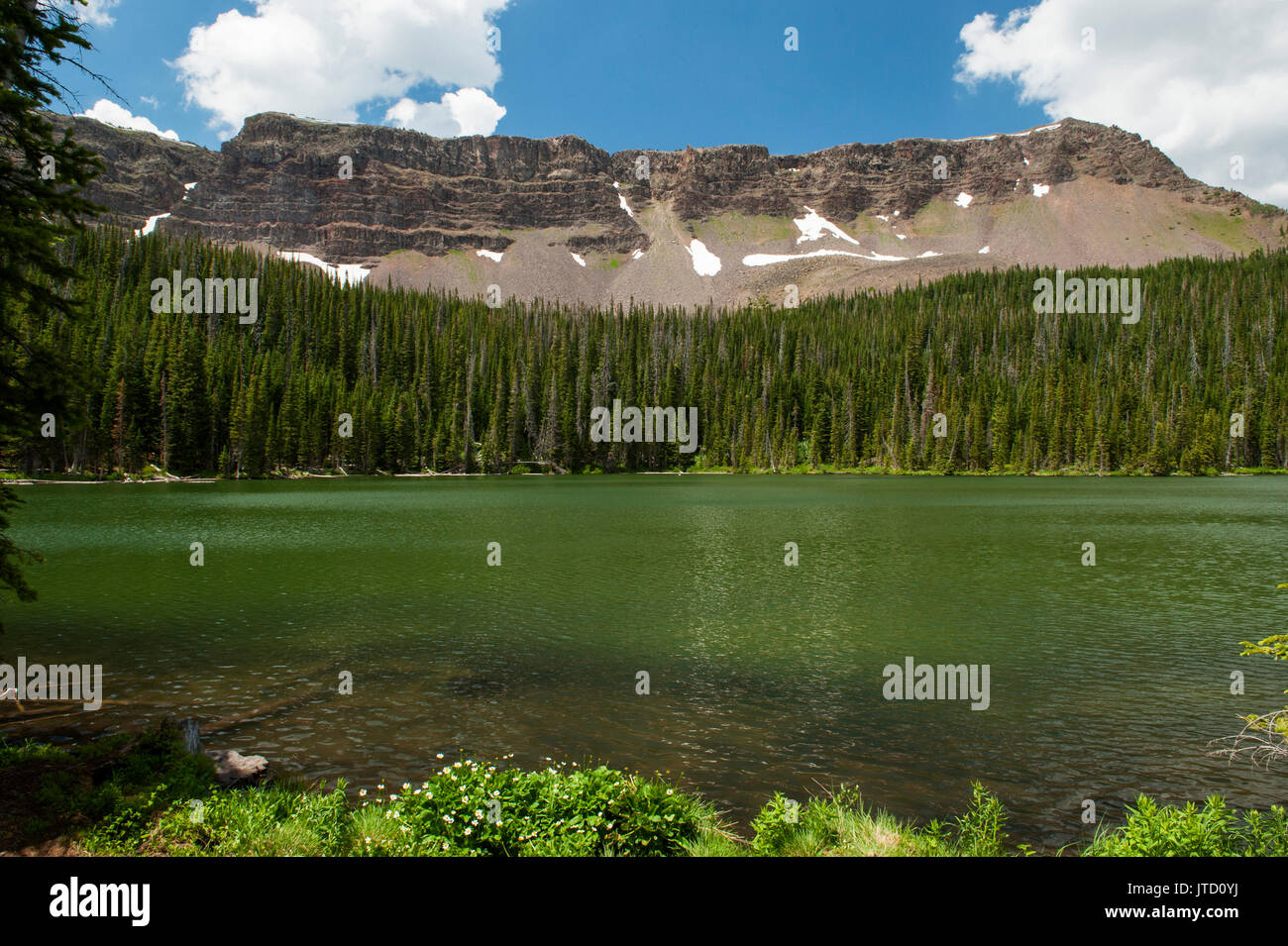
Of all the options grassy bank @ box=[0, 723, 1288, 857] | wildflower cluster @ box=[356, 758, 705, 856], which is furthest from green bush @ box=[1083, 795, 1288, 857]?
wildflower cluster @ box=[356, 758, 705, 856]

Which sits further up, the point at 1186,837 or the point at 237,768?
the point at 1186,837

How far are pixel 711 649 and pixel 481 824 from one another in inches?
406

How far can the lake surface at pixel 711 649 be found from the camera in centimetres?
987

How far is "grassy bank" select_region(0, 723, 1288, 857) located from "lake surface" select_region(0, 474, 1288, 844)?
1647 mm

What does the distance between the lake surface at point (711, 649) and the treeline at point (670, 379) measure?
223 ft

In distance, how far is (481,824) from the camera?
20.2 feet

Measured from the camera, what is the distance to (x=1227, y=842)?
20.2 feet
